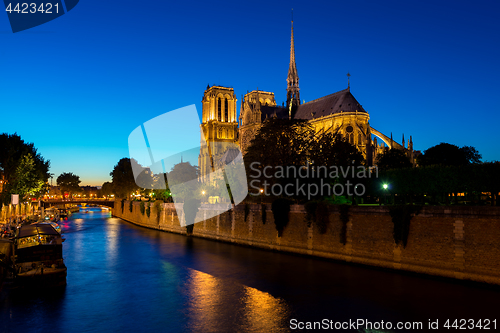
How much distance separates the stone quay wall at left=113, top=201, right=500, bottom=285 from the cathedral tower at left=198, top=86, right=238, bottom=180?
4904 cm

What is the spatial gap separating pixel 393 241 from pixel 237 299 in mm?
7258

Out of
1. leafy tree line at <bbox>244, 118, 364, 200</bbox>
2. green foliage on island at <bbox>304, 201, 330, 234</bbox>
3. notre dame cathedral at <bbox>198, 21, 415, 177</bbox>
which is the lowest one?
green foliage on island at <bbox>304, 201, 330, 234</bbox>

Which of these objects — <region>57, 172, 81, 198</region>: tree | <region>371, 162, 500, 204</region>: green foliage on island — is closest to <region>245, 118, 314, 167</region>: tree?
<region>371, 162, 500, 204</region>: green foliage on island

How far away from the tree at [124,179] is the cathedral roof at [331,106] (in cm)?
A: 2925

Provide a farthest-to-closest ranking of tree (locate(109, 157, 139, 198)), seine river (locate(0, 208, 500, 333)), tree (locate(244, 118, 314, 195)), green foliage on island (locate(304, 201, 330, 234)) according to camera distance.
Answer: tree (locate(109, 157, 139, 198)), tree (locate(244, 118, 314, 195)), green foliage on island (locate(304, 201, 330, 234)), seine river (locate(0, 208, 500, 333))

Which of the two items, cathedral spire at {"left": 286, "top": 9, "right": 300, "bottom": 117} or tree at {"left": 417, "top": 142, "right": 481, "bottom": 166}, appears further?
cathedral spire at {"left": 286, "top": 9, "right": 300, "bottom": 117}

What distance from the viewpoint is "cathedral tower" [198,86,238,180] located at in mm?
75750

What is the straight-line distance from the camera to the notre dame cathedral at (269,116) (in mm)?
52000

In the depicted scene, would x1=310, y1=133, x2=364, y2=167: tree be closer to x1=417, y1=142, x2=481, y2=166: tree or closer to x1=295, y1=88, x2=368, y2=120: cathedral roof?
x1=417, y1=142, x2=481, y2=166: tree

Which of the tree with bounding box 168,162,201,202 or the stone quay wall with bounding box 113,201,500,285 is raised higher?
the tree with bounding box 168,162,201,202

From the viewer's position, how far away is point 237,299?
14195mm

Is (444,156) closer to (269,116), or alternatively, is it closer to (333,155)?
(333,155)

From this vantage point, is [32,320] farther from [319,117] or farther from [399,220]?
[319,117]

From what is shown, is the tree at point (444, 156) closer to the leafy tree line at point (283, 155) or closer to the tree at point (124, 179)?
the leafy tree line at point (283, 155)
